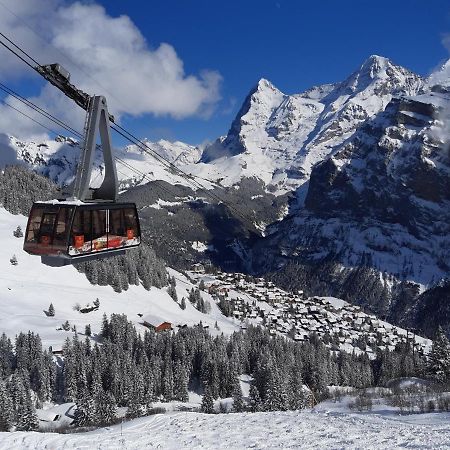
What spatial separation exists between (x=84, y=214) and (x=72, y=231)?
1.09 meters

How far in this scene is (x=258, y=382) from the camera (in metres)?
88.3

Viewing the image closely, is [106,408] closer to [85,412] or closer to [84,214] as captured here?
[85,412]

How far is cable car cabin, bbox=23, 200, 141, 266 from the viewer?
24234mm

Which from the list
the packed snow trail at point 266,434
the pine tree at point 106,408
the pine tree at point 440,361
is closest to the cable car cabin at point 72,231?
the packed snow trail at point 266,434

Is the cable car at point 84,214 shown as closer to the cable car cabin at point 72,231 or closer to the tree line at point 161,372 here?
the cable car cabin at point 72,231

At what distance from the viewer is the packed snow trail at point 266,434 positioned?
25.0 meters

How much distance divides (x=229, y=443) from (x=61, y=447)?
9.79 metres

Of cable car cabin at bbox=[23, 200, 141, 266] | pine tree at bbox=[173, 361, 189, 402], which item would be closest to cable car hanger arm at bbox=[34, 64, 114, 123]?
cable car cabin at bbox=[23, 200, 141, 266]

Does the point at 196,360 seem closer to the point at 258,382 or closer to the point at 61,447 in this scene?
the point at 258,382

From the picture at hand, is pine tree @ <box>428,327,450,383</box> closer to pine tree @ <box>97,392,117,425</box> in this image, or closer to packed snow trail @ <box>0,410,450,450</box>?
pine tree @ <box>97,392,117,425</box>

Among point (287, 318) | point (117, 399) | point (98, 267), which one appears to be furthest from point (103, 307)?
point (287, 318)

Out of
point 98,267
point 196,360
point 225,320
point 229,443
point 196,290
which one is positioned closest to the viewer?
point 229,443

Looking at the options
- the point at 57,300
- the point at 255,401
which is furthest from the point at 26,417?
the point at 57,300

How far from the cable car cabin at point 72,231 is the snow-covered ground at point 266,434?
11.6 metres
